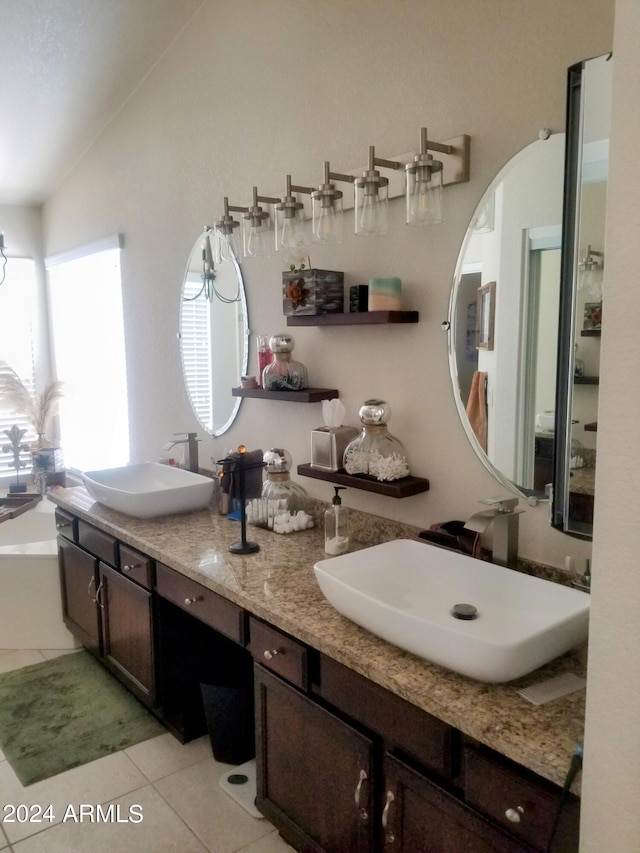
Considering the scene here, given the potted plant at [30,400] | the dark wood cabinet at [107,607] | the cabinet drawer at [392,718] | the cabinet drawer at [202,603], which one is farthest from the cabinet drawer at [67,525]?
the cabinet drawer at [392,718]

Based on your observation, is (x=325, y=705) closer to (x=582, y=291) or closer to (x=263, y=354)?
(x=582, y=291)

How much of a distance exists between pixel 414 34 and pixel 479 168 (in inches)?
20.2

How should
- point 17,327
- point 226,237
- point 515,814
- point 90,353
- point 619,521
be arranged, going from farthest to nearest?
point 17,327, point 90,353, point 226,237, point 515,814, point 619,521

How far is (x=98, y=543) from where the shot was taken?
286 cm

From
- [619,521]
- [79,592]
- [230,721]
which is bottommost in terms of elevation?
[230,721]

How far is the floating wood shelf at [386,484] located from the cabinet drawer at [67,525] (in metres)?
1.42

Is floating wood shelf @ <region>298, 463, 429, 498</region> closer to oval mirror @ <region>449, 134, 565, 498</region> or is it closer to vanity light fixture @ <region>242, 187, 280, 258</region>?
oval mirror @ <region>449, 134, 565, 498</region>

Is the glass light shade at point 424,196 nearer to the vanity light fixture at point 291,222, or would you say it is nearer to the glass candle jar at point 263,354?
the vanity light fixture at point 291,222

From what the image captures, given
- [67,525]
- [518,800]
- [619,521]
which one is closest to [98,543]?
[67,525]

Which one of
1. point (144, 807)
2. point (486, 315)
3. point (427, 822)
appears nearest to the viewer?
point (427, 822)

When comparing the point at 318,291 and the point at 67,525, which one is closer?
the point at 318,291

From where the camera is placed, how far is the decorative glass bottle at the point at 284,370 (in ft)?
8.26

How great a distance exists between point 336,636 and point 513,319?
3.15 ft

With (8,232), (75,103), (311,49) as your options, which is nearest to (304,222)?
(311,49)
